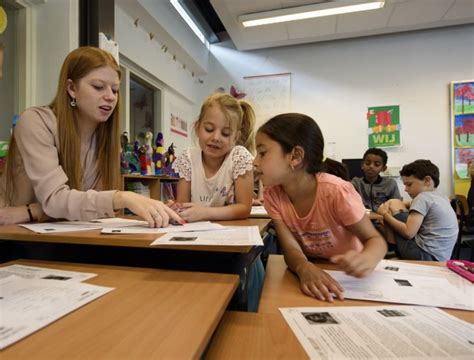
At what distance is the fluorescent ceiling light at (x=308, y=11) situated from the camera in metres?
3.13

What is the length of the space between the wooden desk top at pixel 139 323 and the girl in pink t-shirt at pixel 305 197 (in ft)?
1.40

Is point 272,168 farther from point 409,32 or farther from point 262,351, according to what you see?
point 409,32

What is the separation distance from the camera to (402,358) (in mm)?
421

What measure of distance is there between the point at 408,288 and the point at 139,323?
0.61 m

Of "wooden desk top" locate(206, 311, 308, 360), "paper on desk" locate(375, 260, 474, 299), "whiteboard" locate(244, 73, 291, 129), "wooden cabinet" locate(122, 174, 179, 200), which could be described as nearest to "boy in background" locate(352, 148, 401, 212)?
"whiteboard" locate(244, 73, 291, 129)

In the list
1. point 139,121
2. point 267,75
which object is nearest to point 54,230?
point 139,121

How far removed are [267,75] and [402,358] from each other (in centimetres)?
425

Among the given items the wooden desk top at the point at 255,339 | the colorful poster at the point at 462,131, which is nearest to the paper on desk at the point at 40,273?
the wooden desk top at the point at 255,339

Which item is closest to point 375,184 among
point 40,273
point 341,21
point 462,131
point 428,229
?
point 428,229

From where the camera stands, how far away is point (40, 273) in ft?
2.00

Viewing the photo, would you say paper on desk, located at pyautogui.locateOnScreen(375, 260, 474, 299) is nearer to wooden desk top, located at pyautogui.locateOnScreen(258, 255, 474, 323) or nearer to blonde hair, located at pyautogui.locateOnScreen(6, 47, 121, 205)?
wooden desk top, located at pyautogui.locateOnScreen(258, 255, 474, 323)

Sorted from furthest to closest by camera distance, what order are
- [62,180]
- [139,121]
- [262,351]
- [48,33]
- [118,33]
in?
1. [139,121]
2. [118,33]
3. [48,33]
4. [62,180]
5. [262,351]

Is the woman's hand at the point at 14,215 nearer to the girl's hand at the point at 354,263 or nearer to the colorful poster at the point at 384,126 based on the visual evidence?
the girl's hand at the point at 354,263

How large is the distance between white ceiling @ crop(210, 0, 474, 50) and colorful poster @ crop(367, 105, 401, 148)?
0.97 metres
